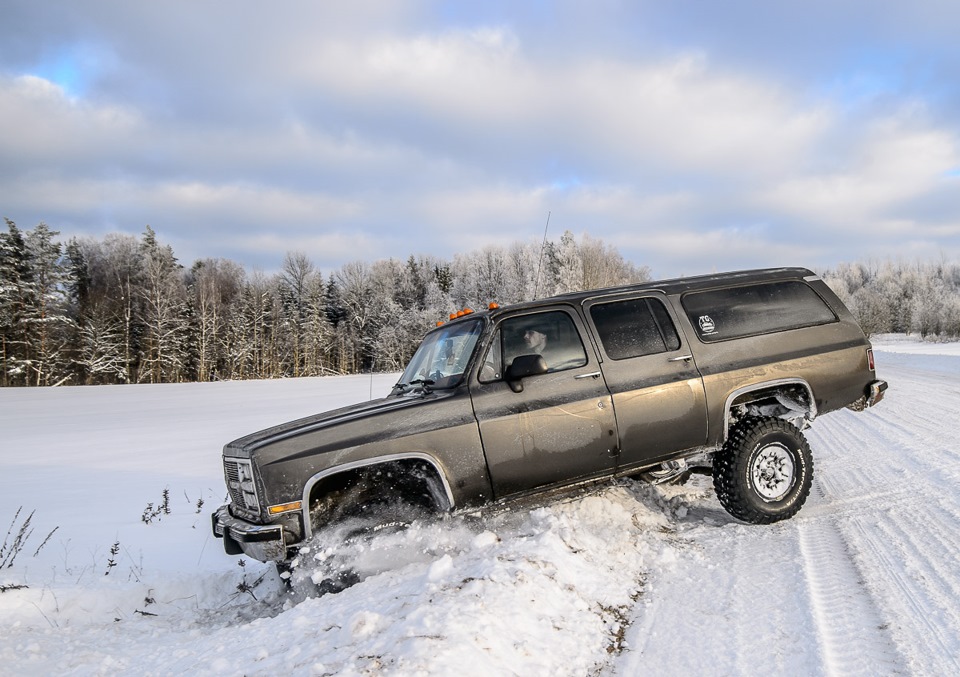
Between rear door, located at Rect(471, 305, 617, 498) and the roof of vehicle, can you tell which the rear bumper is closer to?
the roof of vehicle

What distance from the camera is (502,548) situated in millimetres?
3742

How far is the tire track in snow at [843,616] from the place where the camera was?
99.7 inches

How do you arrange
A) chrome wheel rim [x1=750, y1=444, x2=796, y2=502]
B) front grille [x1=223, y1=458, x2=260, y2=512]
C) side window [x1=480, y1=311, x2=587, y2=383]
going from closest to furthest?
1. front grille [x1=223, y1=458, x2=260, y2=512]
2. side window [x1=480, y1=311, x2=587, y2=383]
3. chrome wheel rim [x1=750, y1=444, x2=796, y2=502]

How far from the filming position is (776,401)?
17.0 feet

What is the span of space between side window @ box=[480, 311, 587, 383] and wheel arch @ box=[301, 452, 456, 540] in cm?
83

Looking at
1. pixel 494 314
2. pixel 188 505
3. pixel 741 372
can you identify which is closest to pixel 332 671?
pixel 494 314

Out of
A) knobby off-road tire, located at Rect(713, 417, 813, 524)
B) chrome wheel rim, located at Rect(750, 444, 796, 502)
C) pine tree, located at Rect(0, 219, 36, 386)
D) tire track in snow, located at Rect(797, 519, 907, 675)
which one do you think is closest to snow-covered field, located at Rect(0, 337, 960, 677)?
tire track in snow, located at Rect(797, 519, 907, 675)

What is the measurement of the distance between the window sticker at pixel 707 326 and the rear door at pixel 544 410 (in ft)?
Result: 3.51

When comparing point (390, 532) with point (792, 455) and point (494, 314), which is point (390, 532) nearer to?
point (494, 314)

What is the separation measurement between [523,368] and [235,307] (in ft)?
199

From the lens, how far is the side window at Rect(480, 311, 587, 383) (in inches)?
172

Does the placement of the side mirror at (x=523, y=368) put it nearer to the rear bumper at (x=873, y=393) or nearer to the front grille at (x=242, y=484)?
the front grille at (x=242, y=484)

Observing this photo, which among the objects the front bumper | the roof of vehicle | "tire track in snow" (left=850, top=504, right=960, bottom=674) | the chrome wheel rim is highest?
the roof of vehicle

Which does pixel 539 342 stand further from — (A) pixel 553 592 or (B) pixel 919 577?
(B) pixel 919 577
